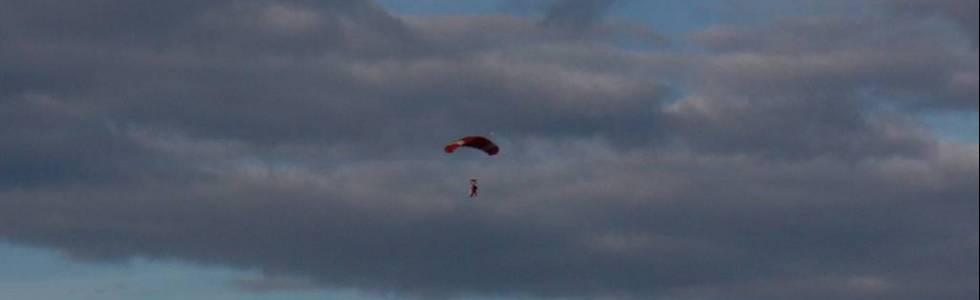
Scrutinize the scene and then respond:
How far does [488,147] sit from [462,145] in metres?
4.04

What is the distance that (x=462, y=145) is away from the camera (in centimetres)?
1992

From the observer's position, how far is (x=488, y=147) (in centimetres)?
2302

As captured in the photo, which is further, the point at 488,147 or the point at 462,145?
the point at 488,147
